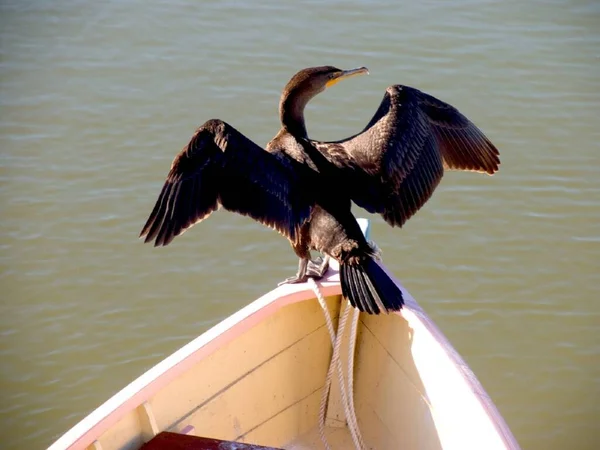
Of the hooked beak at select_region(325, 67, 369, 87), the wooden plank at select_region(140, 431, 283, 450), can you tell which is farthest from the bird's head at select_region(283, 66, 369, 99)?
→ the wooden plank at select_region(140, 431, 283, 450)

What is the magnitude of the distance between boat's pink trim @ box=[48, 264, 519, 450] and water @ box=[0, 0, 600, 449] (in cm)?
172

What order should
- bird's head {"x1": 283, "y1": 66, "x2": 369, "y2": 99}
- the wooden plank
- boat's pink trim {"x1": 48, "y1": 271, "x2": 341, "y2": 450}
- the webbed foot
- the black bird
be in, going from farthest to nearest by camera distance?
bird's head {"x1": 283, "y1": 66, "x2": 369, "y2": 99} < the webbed foot < the black bird < the wooden plank < boat's pink trim {"x1": 48, "y1": 271, "x2": 341, "y2": 450}

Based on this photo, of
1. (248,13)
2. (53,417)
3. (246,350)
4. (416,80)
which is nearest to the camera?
(246,350)

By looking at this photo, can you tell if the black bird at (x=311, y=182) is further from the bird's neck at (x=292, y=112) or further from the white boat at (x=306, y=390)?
the white boat at (x=306, y=390)

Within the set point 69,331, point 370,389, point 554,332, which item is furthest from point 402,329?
point 69,331

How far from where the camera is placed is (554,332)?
577 cm

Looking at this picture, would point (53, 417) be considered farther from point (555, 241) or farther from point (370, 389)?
point (555, 241)

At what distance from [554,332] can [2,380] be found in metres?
3.23

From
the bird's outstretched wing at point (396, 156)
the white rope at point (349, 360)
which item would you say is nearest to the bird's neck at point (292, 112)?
the bird's outstretched wing at point (396, 156)

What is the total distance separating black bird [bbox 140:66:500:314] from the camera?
13.2ft

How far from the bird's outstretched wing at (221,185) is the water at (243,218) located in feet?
5.67

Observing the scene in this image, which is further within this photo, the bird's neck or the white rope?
the bird's neck

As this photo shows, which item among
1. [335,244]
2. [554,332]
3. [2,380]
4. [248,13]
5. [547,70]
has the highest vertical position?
[248,13]

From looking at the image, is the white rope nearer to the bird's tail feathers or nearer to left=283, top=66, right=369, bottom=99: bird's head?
the bird's tail feathers
